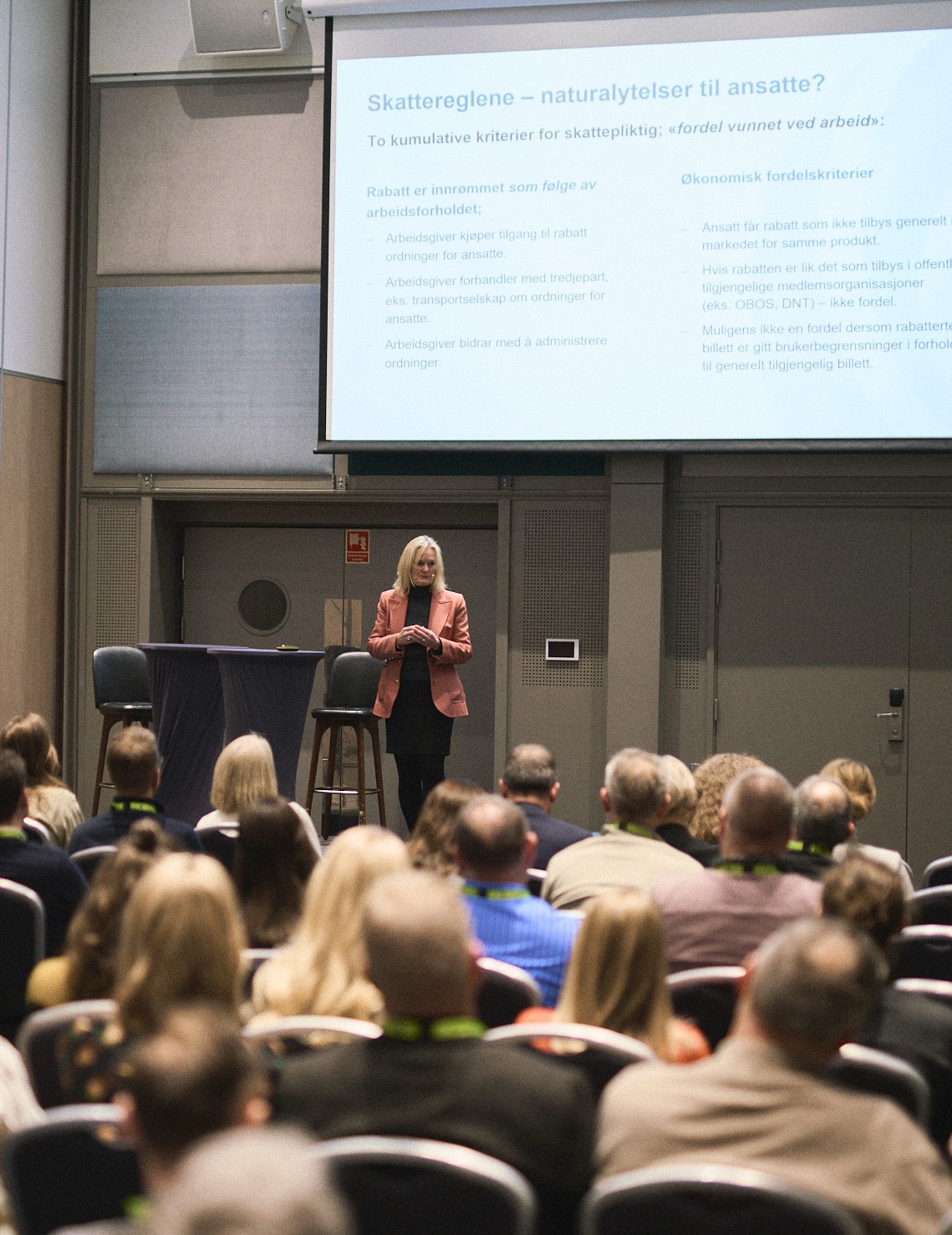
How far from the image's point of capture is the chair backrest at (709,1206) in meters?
1.48

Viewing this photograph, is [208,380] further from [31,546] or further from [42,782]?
[42,782]

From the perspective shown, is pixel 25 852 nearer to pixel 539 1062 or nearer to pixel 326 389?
pixel 539 1062

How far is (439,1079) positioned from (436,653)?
4661 millimetres

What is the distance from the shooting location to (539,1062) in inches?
73.1

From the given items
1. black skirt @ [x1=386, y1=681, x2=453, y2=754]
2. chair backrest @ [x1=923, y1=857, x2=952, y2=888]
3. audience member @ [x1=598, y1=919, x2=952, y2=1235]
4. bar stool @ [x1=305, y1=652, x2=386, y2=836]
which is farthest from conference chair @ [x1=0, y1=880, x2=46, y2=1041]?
bar stool @ [x1=305, y1=652, x2=386, y2=836]

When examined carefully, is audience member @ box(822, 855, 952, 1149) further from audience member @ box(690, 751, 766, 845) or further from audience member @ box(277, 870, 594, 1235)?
audience member @ box(690, 751, 766, 845)

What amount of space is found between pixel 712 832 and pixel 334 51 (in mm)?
4979

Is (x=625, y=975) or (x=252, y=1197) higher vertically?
(x=252, y=1197)

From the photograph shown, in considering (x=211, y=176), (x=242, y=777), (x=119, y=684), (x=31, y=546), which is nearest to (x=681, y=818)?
(x=242, y=777)

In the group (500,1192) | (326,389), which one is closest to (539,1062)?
(500,1192)

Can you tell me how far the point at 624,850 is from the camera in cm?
347

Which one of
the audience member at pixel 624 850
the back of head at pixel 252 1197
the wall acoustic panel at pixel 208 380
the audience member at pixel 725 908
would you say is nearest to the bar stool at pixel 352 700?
the wall acoustic panel at pixel 208 380

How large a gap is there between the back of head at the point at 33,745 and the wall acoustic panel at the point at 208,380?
3.67 metres

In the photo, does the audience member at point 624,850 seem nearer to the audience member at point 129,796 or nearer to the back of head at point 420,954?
the audience member at point 129,796
